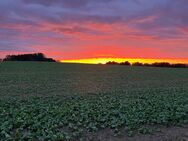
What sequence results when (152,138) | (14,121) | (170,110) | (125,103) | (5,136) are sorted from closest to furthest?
(5,136)
(152,138)
(14,121)
(170,110)
(125,103)

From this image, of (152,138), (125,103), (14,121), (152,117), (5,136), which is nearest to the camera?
(5,136)

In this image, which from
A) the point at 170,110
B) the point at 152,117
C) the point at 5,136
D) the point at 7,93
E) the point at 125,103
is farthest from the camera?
the point at 7,93

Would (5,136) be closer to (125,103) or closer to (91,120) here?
(91,120)

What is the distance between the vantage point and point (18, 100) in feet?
47.1

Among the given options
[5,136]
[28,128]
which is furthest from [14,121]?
[5,136]

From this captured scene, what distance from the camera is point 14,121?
9984 mm

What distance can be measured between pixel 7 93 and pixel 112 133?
29.4ft

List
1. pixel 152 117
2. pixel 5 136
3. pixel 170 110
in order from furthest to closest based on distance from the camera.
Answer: pixel 170 110, pixel 152 117, pixel 5 136

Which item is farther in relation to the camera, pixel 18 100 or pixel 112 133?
pixel 18 100

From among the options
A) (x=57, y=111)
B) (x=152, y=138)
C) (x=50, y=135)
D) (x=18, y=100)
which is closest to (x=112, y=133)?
(x=152, y=138)

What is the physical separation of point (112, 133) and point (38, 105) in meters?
4.47

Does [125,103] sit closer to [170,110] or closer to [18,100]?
[170,110]

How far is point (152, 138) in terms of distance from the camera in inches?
365

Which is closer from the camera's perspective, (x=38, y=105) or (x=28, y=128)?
(x=28, y=128)
